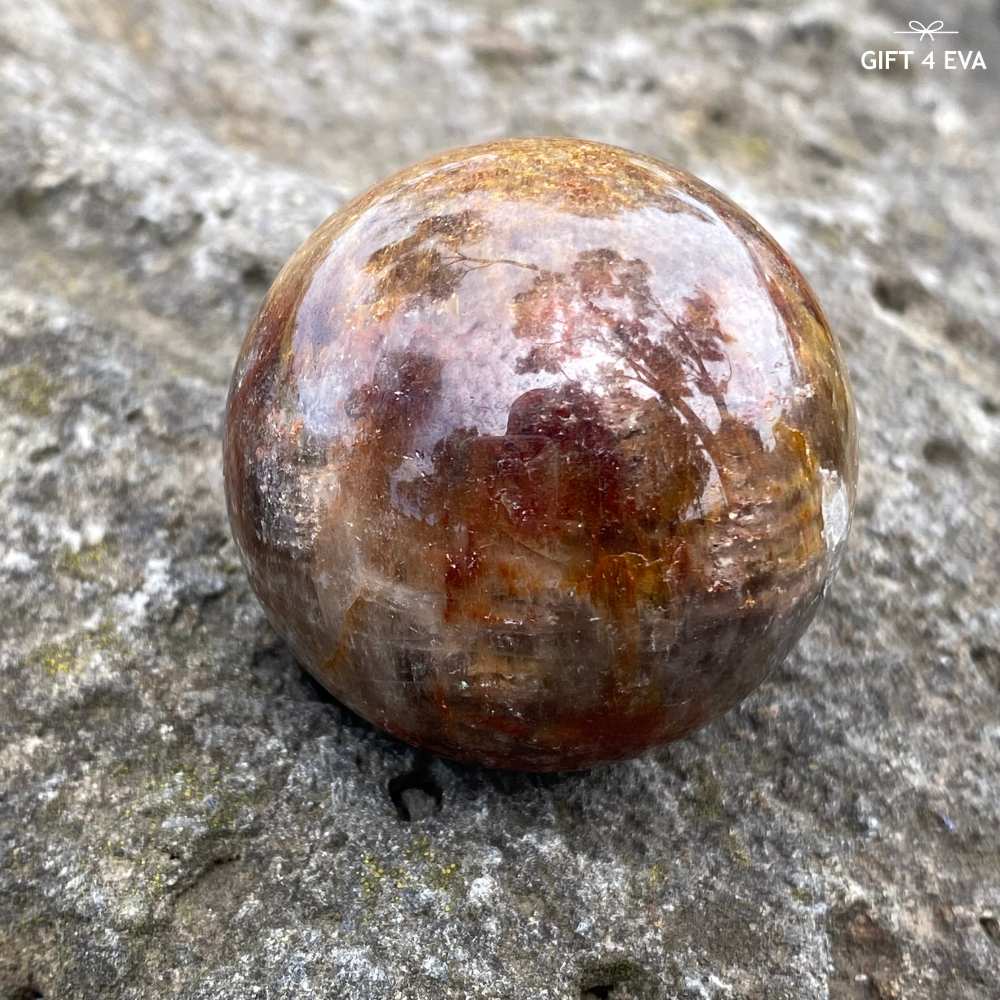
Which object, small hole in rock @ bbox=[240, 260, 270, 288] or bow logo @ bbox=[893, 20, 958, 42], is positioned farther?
bow logo @ bbox=[893, 20, 958, 42]

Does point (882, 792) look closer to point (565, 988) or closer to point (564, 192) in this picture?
point (565, 988)

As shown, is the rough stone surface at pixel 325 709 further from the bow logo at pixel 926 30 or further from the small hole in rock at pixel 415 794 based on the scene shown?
the bow logo at pixel 926 30

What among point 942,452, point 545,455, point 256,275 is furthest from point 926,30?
point 545,455

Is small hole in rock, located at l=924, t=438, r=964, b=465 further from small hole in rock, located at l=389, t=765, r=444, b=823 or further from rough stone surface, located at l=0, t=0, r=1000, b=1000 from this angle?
small hole in rock, located at l=389, t=765, r=444, b=823

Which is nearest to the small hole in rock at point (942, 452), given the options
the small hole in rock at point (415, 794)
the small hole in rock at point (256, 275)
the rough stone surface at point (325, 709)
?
the rough stone surface at point (325, 709)

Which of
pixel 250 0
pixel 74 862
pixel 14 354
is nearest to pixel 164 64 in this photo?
pixel 250 0

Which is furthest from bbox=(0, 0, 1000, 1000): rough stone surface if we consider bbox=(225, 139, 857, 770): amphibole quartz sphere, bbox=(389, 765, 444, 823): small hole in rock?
bbox=(225, 139, 857, 770): amphibole quartz sphere
